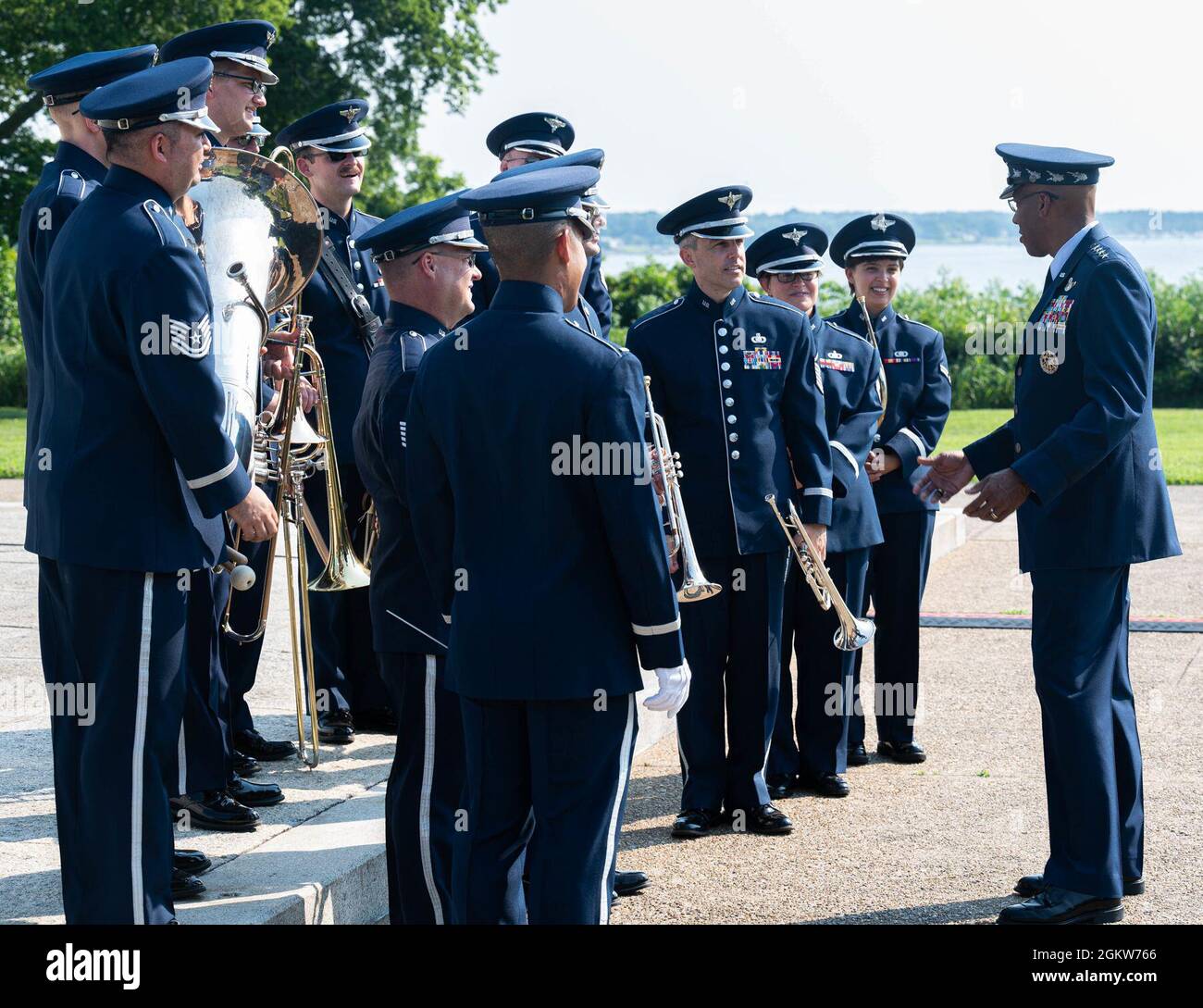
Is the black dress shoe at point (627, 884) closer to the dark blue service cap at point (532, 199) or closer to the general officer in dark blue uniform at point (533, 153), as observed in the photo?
the general officer in dark blue uniform at point (533, 153)

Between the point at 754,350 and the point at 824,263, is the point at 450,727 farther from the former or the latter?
the point at 824,263

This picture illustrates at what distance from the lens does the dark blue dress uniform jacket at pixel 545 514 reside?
149 inches

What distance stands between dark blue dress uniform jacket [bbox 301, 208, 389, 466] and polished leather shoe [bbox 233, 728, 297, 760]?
1241 mm

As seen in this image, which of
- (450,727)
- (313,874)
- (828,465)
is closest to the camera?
(450,727)

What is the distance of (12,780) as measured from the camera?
583 cm

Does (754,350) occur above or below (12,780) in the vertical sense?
above

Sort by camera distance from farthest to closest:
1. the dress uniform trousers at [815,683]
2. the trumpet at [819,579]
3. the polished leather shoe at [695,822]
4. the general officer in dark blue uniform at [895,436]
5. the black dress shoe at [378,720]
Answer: the general officer in dark blue uniform at [895,436], the black dress shoe at [378,720], the dress uniform trousers at [815,683], the trumpet at [819,579], the polished leather shoe at [695,822]

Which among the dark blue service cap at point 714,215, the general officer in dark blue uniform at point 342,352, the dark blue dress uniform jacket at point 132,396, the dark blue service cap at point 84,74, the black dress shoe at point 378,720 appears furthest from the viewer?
the black dress shoe at point 378,720

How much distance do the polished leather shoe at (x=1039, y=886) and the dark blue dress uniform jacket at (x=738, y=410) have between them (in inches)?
62.0

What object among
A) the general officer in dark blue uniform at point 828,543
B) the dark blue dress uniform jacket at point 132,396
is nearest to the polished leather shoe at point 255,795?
the dark blue dress uniform jacket at point 132,396

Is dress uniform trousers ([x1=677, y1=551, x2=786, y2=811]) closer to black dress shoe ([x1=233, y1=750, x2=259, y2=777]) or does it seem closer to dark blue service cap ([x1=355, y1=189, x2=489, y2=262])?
black dress shoe ([x1=233, y1=750, x2=259, y2=777])

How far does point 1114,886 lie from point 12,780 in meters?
3.85
